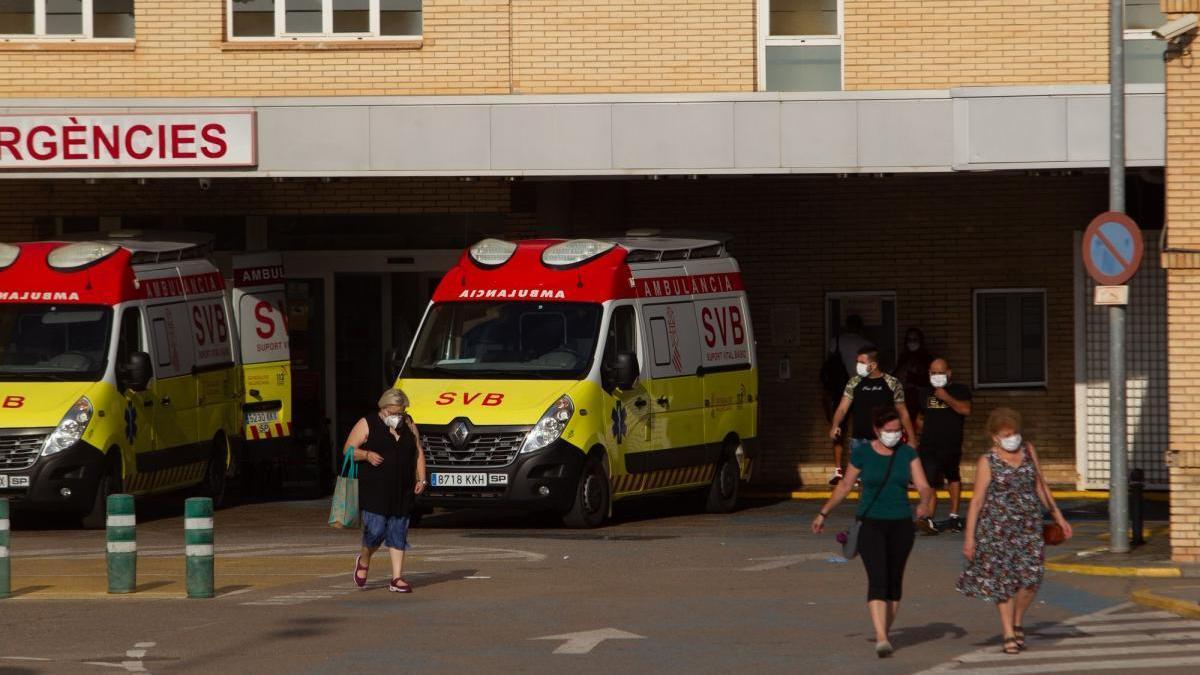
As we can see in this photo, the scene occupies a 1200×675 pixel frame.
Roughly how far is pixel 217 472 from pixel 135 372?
2797mm

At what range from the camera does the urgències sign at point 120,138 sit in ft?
77.3

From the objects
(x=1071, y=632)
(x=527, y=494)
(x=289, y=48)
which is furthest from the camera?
(x=289, y=48)

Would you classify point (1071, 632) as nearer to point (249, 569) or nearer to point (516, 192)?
point (249, 569)

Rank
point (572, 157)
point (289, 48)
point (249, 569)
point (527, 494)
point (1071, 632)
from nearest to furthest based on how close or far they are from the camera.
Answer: point (1071, 632) < point (249, 569) < point (527, 494) < point (572, 157) < point (289, 48)

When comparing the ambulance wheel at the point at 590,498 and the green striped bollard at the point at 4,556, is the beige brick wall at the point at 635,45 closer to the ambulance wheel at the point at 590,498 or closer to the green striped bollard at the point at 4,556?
the ambulance wheel at the point at 590,498

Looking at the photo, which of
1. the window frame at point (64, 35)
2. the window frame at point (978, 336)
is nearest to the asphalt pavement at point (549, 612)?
the window frame at point (978, 336)

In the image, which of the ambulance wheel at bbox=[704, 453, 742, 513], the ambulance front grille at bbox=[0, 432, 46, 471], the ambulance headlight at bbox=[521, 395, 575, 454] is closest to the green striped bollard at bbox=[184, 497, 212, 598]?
the ambulance headlight at bbox=[521, 395, 575, 454]

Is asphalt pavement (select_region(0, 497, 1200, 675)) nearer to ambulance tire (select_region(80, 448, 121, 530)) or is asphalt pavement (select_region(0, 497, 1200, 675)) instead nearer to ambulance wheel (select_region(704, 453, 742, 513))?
ambulance tire (select_region(80, 448, 121, 530))

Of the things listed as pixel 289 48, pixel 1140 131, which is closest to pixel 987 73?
pixel 1140 131

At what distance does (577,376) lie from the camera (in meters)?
20.8

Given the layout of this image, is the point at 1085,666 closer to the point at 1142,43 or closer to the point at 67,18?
the point at 1142,43

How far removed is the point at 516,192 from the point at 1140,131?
792 centimetres

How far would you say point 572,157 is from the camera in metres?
23.4

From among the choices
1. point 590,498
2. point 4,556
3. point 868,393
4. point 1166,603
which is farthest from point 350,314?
point 1166,603
